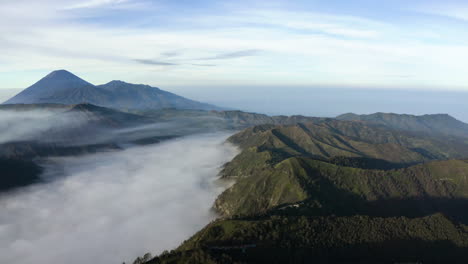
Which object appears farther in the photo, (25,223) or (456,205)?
(456,205)

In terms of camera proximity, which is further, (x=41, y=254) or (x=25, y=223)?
(x=25, y=223)

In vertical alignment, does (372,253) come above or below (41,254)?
above

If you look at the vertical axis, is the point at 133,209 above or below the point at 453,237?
below

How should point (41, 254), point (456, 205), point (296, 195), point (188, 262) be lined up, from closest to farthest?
point (188, 262) → point (41, 254) → point (296, 195) → point (456, 205)

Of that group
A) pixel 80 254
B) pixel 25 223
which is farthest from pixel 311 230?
pixel 25 223

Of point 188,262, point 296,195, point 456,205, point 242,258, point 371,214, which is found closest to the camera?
point 188,262

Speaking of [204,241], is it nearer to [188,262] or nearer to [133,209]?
[188,262]

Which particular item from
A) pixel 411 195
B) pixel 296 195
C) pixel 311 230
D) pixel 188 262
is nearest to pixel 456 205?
pixel 411 195

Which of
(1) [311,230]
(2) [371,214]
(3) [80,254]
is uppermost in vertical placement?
(1) [311,230]

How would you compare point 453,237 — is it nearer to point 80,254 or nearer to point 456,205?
point 456,205
